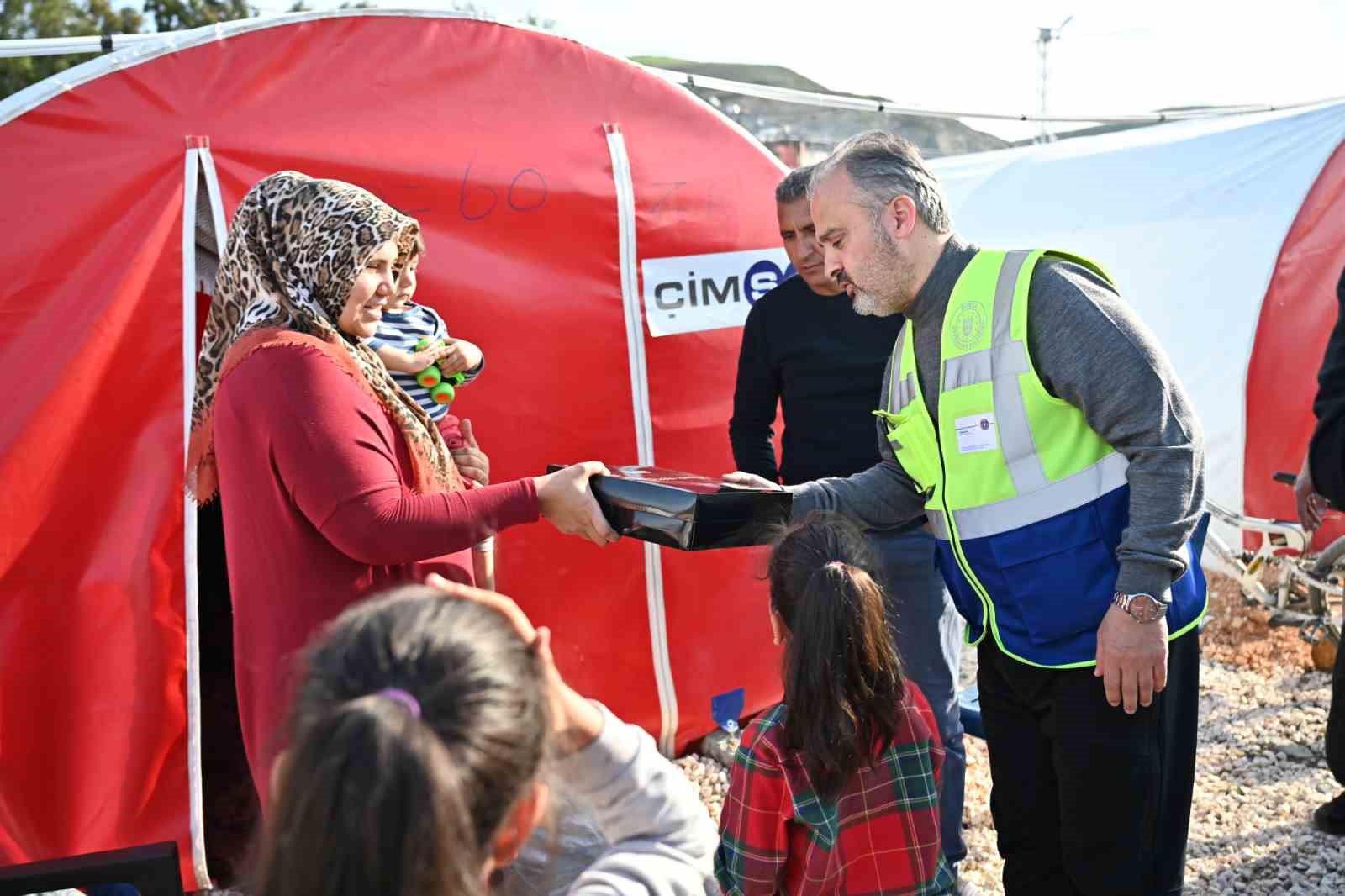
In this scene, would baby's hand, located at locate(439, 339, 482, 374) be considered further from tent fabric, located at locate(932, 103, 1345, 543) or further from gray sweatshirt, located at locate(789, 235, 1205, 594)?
tent fabric, located at locate(932, 103, 1345, 543)

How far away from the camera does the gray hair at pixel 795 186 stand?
142 inches

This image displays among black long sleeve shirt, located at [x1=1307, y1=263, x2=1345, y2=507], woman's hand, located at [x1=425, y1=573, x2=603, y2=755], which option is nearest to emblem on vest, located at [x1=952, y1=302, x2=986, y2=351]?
black long sleeve shirt, located at [x1=1307, y1=263, x2=1345, y2=507]

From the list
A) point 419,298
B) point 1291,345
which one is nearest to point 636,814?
point 419,298

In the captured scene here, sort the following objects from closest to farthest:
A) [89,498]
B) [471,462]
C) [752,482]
Result: 1. [752,482]
2. [471,462]
3. [89,498]

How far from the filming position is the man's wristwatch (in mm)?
2234

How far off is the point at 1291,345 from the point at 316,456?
22.7ft

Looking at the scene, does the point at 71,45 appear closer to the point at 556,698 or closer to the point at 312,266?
the point at 312,266

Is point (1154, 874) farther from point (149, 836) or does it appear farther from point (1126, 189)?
point (1126, 189)

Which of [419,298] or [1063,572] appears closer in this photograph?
[1063,572]

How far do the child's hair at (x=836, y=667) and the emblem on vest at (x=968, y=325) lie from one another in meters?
0.50

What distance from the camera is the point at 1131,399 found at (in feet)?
7.29

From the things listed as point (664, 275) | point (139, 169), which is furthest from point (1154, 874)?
point (139, 169)

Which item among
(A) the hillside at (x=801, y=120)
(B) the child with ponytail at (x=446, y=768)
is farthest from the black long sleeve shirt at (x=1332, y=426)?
(A) the hillside at (x=801, y=120)

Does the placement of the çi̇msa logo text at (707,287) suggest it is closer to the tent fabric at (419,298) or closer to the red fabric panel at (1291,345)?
the tent fabric at (419,298)
